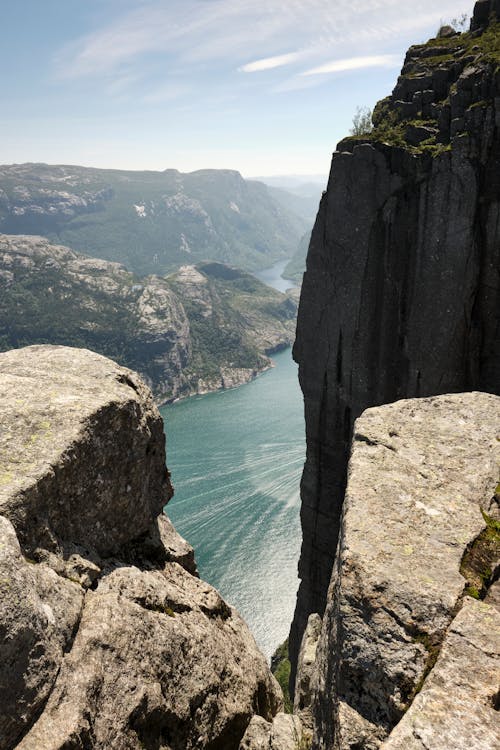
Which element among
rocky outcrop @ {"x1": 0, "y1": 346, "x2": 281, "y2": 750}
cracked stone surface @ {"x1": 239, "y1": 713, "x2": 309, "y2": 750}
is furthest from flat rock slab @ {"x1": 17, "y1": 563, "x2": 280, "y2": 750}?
cracked stone surface @ {"x1": 239, "y1": 713, "x2": 309, "y2": 750}

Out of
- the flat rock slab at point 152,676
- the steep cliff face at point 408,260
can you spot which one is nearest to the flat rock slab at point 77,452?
the flat rock slab at point 152,676

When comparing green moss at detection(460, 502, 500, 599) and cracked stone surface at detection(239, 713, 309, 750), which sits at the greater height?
green moss at detection(460, 502, 500, 599)

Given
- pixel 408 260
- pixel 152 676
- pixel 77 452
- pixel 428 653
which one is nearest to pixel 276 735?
pixel 152 676

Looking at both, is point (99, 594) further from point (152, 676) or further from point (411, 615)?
point (411, 615)

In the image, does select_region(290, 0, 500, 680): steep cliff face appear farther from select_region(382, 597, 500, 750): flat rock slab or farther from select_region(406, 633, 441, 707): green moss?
select_region(406, 633, 441, 707): green moss

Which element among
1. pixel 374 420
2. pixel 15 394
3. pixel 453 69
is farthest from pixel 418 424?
pixel 453 69

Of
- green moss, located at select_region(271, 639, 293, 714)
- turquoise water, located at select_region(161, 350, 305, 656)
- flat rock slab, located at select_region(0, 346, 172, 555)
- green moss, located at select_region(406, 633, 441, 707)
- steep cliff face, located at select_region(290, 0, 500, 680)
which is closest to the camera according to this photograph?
green moss, located at select_region(406, 633, 441, 707)

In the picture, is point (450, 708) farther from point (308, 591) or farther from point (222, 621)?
point (308, 591)

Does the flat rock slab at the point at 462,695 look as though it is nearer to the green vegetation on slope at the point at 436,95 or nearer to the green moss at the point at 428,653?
the green moss at the point at 428,653
